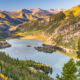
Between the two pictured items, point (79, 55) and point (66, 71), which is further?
point (66, 71)

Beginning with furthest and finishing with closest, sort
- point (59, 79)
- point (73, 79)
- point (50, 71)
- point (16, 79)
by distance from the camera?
1. point (50, 71)
2. point (16, 79)
3. point (59, 79)
4. point (73, 79)

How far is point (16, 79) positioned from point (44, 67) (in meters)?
117

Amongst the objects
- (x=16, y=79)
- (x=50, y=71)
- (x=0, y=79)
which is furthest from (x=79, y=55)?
(x=50, y=71)

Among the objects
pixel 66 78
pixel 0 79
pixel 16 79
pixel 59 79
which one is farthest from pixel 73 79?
pixel 16 79

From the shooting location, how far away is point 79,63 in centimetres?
3081

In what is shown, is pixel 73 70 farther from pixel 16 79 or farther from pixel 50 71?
pixel 50 71

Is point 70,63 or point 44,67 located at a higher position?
point 70,63

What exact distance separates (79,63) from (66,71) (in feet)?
18.0

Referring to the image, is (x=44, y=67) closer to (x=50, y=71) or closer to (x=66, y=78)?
(x=50, y=71)

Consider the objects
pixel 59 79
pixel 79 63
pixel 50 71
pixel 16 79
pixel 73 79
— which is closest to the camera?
pixel 79 63

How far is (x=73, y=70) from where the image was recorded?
3516 cm

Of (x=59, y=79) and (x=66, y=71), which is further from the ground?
(x=66, y=71)

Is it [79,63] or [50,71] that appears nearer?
[79,63]

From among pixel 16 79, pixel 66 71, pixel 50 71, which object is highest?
pixel 66 71
